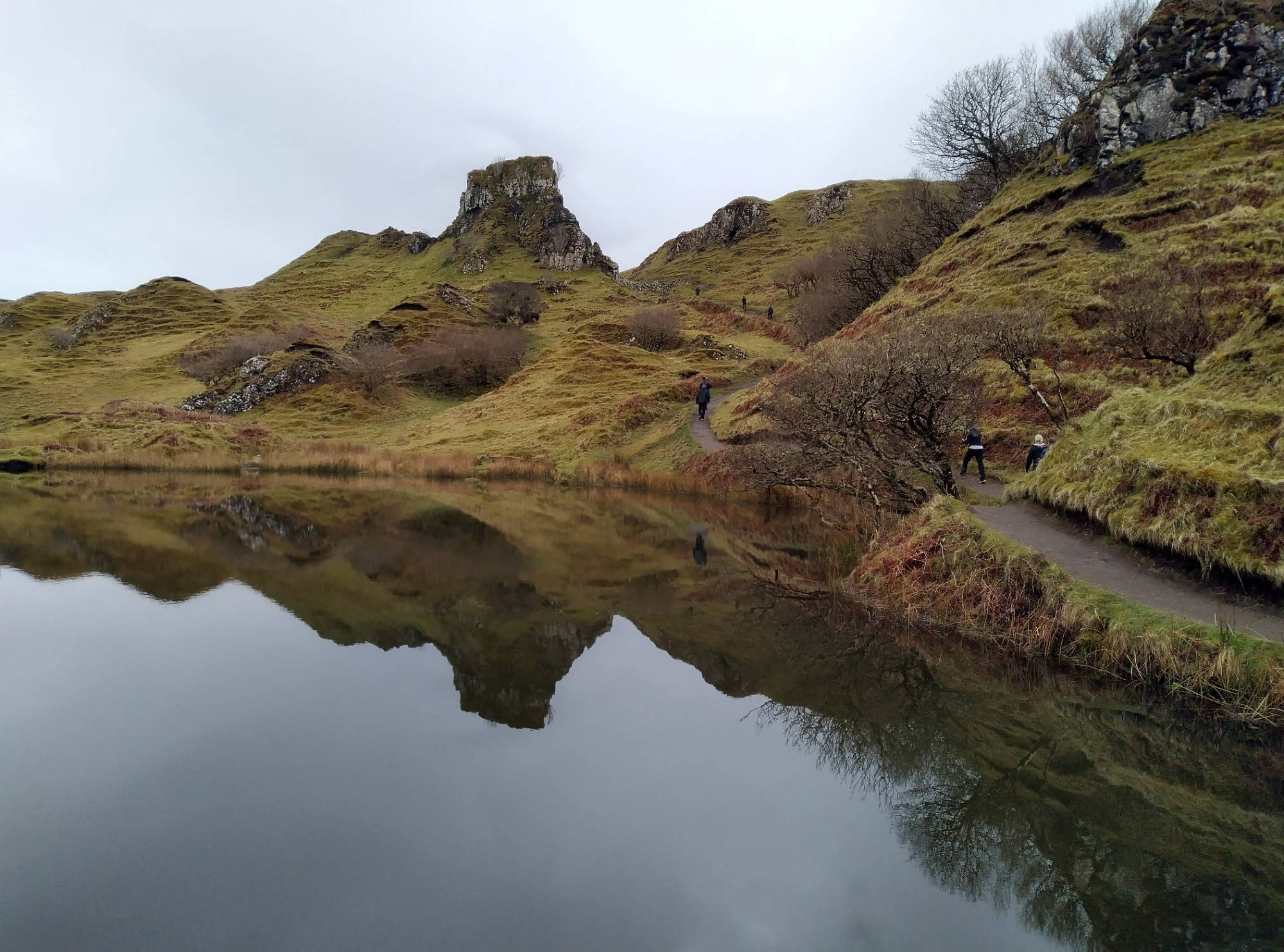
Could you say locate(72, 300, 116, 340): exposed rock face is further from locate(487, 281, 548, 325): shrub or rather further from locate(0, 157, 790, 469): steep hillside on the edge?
locate(487, 281, 548, 325): shrub

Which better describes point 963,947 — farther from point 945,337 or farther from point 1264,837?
point 945,337

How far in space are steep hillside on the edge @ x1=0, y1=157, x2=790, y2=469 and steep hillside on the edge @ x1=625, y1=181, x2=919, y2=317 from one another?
1693 cm

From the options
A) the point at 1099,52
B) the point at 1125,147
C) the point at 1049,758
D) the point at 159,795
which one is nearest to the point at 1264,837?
the point at 1049,758

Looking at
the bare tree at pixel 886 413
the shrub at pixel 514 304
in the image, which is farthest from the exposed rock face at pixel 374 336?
the bare tree at pixel 886 413

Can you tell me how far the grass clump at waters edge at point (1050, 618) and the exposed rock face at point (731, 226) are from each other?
134162mm

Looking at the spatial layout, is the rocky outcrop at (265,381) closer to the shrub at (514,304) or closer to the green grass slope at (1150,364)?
the shrub at (514,304)

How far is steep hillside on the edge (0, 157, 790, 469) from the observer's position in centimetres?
4431

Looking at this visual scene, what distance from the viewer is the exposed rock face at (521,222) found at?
386 ft

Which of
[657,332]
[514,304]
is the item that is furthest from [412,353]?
[657,332]

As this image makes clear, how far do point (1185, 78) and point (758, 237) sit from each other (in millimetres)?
97637

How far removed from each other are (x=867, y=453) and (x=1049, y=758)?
14997mm

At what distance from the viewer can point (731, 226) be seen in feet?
467

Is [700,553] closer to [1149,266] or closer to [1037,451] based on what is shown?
[1037,451]

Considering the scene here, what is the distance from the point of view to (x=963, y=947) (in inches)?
207
